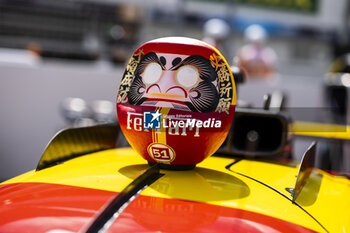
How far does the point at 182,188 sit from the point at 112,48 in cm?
1320

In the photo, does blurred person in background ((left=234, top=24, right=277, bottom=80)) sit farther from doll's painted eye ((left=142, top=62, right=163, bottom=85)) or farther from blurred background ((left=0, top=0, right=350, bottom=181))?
doll's painted eye ((left=142, top=62, right=163, bottom=85))

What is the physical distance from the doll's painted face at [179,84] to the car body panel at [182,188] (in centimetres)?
21

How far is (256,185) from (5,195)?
27.8 inches

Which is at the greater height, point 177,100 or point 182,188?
point 177,100

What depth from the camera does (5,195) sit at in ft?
3.92

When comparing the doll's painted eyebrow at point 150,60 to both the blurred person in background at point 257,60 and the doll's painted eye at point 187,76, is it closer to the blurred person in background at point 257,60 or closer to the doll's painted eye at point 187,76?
the doll's painted eye at point 187,76

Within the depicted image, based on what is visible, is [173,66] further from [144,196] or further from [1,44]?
[1,44]

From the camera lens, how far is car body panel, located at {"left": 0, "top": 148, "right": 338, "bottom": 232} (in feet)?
3.66

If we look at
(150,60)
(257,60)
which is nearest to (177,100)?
(150,60)

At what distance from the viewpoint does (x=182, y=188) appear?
1.21 m

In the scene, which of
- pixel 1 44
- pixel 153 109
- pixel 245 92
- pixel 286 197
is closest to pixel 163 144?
pixel 153 109

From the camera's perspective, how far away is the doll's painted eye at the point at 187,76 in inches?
50.0

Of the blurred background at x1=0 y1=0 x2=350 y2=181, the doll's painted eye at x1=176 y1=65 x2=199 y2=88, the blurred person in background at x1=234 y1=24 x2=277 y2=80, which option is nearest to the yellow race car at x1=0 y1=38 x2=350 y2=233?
the doll's painted eye at x1=176 y1=65 x2=199 y2=88

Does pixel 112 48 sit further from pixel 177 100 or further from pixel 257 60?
pixel 177 100
